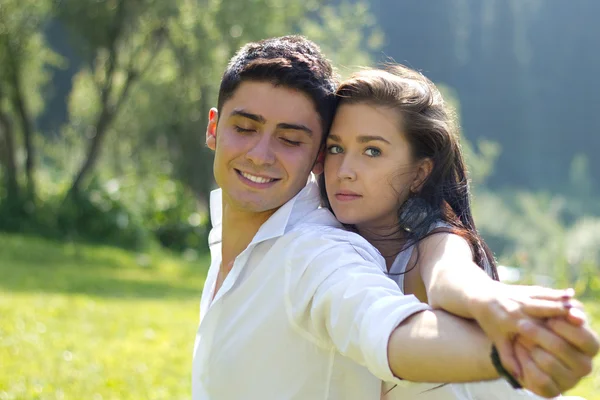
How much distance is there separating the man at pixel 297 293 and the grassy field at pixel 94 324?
12.1 feet

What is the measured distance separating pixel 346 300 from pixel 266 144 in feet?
2.44

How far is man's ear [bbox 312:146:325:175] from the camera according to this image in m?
2.41

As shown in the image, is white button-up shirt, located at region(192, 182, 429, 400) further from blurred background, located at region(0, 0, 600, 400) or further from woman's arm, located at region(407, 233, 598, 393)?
blurred background, located at region(0, 0, 600, 400)

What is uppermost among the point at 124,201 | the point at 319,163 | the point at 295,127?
the point at 295,127

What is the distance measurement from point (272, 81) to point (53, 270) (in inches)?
423

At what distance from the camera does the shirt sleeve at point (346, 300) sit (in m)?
1.60

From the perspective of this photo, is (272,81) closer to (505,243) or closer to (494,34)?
(505,243)

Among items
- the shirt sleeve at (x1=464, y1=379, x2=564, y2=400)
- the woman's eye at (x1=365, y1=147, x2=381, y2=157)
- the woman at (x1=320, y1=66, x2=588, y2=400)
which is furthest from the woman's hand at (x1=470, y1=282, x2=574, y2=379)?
the woman's eye at (x1=365, y1=147, x2=381, y2=157)

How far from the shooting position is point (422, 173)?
7.64 ft

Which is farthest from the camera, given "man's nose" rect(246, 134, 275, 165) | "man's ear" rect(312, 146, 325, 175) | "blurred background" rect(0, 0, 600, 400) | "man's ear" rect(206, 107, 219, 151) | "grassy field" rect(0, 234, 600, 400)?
"blurred background" rect(0, 0, 600, 400)

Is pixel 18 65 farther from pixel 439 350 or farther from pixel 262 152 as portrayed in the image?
pixel 439 350

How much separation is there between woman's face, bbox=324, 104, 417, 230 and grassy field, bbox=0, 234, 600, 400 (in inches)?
153

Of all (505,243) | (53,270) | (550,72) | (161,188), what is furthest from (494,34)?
(53,270)

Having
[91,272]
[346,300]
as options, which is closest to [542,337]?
[346,300]
